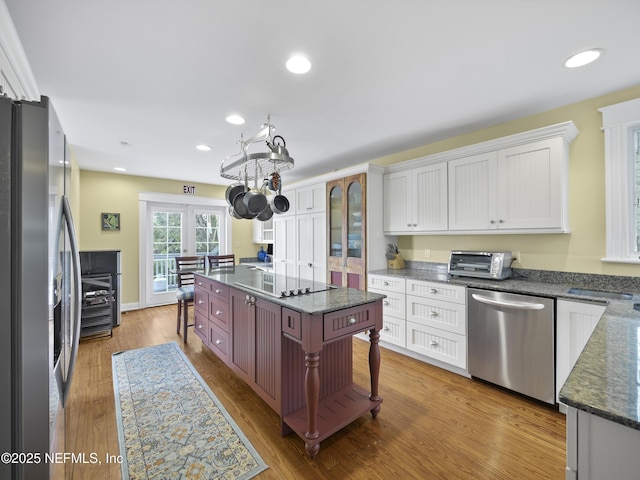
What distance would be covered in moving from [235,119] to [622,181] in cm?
329

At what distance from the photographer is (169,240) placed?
5391 mm

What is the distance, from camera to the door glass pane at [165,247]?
5.27 metres

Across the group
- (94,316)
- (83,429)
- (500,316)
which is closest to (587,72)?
(500,316)

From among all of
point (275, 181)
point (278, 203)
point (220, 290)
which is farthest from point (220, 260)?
point (275, 181)

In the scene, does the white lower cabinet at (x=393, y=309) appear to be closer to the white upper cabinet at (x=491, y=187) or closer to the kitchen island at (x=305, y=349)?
the white upper cabinet at (x=491, y=187)

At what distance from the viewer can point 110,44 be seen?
1.69 m

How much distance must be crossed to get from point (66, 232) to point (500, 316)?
9.39 feet

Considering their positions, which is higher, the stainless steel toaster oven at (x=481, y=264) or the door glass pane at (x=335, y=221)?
the door glass pane at (x=335, y=221)

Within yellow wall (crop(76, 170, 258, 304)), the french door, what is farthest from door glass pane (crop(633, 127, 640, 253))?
yellow wall (crop(76, 170, 258, 304))

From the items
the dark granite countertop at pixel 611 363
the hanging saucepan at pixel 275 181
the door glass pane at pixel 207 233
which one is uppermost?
the hanging saucepan at pixel 275 181

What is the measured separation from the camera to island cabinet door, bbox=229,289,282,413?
1.92 metres

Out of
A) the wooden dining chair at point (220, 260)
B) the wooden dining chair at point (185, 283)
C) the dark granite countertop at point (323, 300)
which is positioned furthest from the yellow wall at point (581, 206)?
the wooden dining chair at point (220, 260)

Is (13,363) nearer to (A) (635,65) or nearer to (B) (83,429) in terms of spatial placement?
(B) (83,429)

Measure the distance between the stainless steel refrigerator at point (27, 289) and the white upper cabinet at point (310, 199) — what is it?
3303 millimetres
